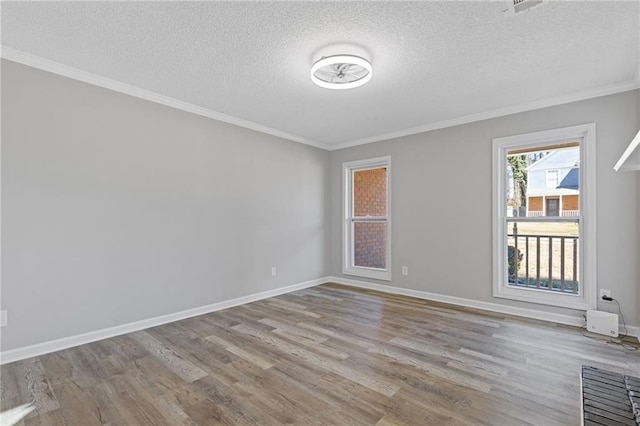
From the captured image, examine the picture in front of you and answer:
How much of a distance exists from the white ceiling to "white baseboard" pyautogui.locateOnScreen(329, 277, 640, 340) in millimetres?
2355

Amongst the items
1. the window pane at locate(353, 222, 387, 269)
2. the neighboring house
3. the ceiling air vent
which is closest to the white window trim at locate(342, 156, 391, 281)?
the window pane at locate(353, 222, 387, 269)

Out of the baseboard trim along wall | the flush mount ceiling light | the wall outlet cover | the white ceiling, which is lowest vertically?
the baseboard trim along wall

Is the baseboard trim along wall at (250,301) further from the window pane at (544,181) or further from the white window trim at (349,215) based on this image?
the window pane at (544,181)

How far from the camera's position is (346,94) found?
336 cm

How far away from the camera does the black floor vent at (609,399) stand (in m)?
1.12

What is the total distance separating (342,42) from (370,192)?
323 cm

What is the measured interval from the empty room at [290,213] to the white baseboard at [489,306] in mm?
26

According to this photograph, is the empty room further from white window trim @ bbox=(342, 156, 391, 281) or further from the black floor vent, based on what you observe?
white window trim @ bbox=(342, 156, 391, 281)

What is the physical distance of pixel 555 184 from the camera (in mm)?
3514

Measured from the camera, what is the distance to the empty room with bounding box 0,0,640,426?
200cm

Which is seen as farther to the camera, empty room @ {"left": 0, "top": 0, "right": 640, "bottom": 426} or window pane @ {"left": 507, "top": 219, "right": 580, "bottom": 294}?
window pane @ {"left": 507, "top": 219, "right": 580, "bottom": 294}

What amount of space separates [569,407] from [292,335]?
6.97 ft

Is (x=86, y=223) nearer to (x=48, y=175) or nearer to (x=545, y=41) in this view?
(x=48, y=175)

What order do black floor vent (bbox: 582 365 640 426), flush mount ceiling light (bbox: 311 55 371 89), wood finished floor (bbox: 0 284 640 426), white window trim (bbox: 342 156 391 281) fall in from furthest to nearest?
white window trim (bbox: 342 156 391 281) → flush mount ceiling light (bbox: 311 55 371 89) → wood finished floor (bbox: 0 284 640 426) → black floor vent (bbox: 582 365 640 426)
